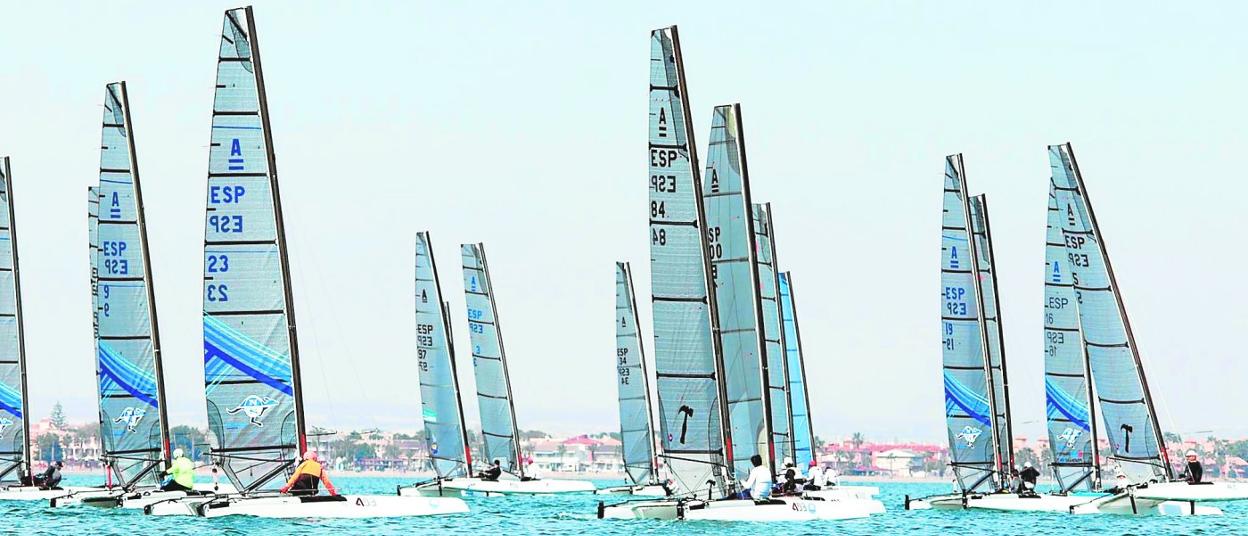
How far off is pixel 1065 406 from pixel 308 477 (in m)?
17.2

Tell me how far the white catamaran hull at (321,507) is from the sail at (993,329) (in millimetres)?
14922

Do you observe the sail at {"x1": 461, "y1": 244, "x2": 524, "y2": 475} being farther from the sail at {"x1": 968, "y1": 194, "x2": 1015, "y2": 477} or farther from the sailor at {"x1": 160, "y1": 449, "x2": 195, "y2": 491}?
the sailor at {"x1": 160, "y1": 449, "x2": 195, "y2": 491}

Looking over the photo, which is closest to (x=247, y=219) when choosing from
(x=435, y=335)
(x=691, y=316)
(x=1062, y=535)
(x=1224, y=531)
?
(x=691, y=316)

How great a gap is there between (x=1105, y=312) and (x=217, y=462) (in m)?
16.7

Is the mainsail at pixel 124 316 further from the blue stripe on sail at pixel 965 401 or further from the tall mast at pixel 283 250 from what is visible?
the blue stripe on sail at pixel 965 401

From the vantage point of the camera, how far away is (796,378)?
166 feet

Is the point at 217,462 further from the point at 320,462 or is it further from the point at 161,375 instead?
the point at 161,375

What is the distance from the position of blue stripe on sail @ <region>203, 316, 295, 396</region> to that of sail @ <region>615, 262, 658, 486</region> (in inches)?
744

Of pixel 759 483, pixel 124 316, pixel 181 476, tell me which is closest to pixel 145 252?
pixel 124 316

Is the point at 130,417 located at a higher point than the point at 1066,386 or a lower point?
higher

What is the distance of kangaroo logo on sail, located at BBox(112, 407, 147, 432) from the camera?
37.3 m

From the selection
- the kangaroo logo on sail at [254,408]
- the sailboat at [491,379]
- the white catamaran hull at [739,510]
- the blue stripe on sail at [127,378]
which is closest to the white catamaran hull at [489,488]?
the sailboat at [491,379]

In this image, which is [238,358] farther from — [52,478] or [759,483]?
[52,478]

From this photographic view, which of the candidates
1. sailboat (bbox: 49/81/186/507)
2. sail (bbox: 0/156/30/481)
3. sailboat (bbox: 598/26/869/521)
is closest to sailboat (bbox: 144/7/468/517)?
sailboat (bbox: 598/26/869/521)
